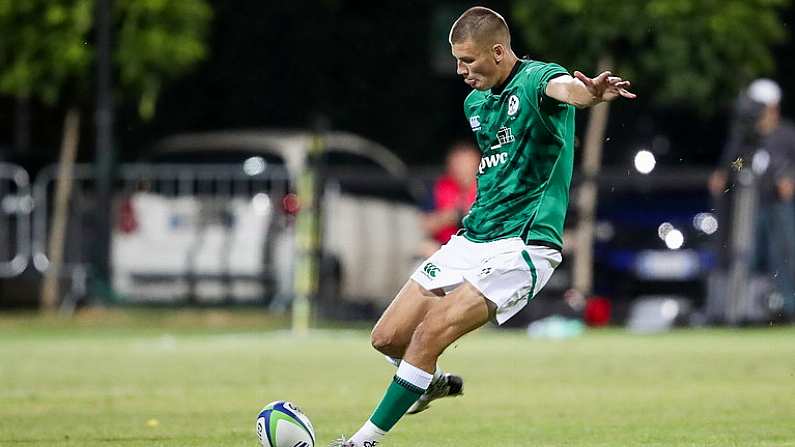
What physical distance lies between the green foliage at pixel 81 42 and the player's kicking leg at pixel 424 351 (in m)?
14.0

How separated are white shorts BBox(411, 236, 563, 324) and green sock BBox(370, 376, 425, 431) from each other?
59 cm

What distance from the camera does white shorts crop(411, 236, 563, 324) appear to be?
8797mm

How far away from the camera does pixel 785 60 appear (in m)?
26.6

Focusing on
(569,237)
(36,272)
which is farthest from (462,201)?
(36,272)

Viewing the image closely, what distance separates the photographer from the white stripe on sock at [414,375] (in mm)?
8609

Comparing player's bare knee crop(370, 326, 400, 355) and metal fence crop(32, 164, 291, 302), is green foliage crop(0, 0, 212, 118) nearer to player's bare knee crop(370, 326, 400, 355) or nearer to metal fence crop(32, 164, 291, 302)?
metal fence crop(32, 164, 291, 302)

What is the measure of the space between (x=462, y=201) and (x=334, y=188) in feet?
7.86

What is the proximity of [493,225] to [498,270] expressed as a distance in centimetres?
31

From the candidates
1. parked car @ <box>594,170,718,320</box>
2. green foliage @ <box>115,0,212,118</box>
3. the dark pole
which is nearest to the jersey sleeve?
parked car @ <box>594,170,718,320</box>

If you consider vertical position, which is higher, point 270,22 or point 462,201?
point 270,22

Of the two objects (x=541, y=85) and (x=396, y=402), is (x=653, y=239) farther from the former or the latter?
(x=396, y=402)

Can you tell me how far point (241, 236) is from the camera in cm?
2220

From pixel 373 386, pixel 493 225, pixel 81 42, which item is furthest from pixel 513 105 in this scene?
pixel 81 42

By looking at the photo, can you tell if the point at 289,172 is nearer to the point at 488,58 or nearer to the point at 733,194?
the point at 733,194
